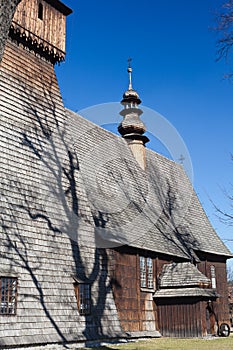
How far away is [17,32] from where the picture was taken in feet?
51.7

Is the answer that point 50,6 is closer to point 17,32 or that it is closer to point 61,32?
point 61,32

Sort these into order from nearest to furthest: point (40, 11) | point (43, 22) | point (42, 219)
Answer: point (42, 219)
point (43, 22)
point (40, 11)

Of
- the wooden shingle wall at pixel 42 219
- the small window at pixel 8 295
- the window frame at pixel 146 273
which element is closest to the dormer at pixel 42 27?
the wooden shingle wall at pixel 42 219

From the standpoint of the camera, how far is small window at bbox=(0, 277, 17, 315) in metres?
11.8

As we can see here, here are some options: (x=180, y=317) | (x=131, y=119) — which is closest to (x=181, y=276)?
(x=180, y=317)

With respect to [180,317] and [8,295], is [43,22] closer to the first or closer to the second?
[8,295]

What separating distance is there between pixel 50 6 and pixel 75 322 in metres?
11.7

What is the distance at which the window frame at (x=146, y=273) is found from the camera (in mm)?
18516

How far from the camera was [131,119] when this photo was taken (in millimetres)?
25297

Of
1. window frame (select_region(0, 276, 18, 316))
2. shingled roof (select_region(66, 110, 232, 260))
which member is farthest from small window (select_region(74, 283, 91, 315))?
window frame (select_region(0, 276, 18, 316))

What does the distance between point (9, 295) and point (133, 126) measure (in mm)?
14598

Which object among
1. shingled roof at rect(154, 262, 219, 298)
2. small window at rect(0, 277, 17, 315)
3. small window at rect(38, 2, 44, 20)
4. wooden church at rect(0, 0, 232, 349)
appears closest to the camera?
small window at rect(0, 277, 17, 315)

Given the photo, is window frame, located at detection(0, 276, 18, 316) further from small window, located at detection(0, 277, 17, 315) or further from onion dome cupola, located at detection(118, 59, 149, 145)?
onion dome cupola, located at detection(118, 59, 149, 145)

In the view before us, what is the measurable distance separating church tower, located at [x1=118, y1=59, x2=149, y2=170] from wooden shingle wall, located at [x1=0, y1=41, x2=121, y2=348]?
7869mm
